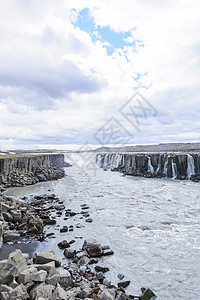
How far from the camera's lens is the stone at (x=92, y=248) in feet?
27.3

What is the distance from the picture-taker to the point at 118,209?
599 inches

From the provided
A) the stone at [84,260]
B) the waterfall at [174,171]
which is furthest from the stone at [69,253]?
the waterfall at [174,171]

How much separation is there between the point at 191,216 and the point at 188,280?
722 cm

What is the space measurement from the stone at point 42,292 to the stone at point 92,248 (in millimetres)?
3268

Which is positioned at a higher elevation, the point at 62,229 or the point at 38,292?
the point at 38,292

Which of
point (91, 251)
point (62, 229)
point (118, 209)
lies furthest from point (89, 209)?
point (91, 251)

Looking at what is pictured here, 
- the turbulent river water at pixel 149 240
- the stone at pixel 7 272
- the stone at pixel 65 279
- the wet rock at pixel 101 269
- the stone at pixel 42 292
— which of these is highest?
the stone at pixel 7 272

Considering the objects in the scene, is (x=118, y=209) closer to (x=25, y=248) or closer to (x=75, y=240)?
(x=75, y=240)

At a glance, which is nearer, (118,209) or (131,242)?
(131,242)

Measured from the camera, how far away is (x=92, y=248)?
336 inches

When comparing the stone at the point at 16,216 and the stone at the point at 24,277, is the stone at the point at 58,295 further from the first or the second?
the stone at the point at 16,216

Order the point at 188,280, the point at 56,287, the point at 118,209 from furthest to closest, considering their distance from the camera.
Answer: the point at 118,209 → the point at 188,280 → the point at 56,287

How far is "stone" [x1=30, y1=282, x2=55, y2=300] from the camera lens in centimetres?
493

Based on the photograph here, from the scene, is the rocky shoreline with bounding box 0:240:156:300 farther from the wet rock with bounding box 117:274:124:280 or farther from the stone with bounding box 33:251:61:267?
the wet rock with bounding box 117:274:124:280
